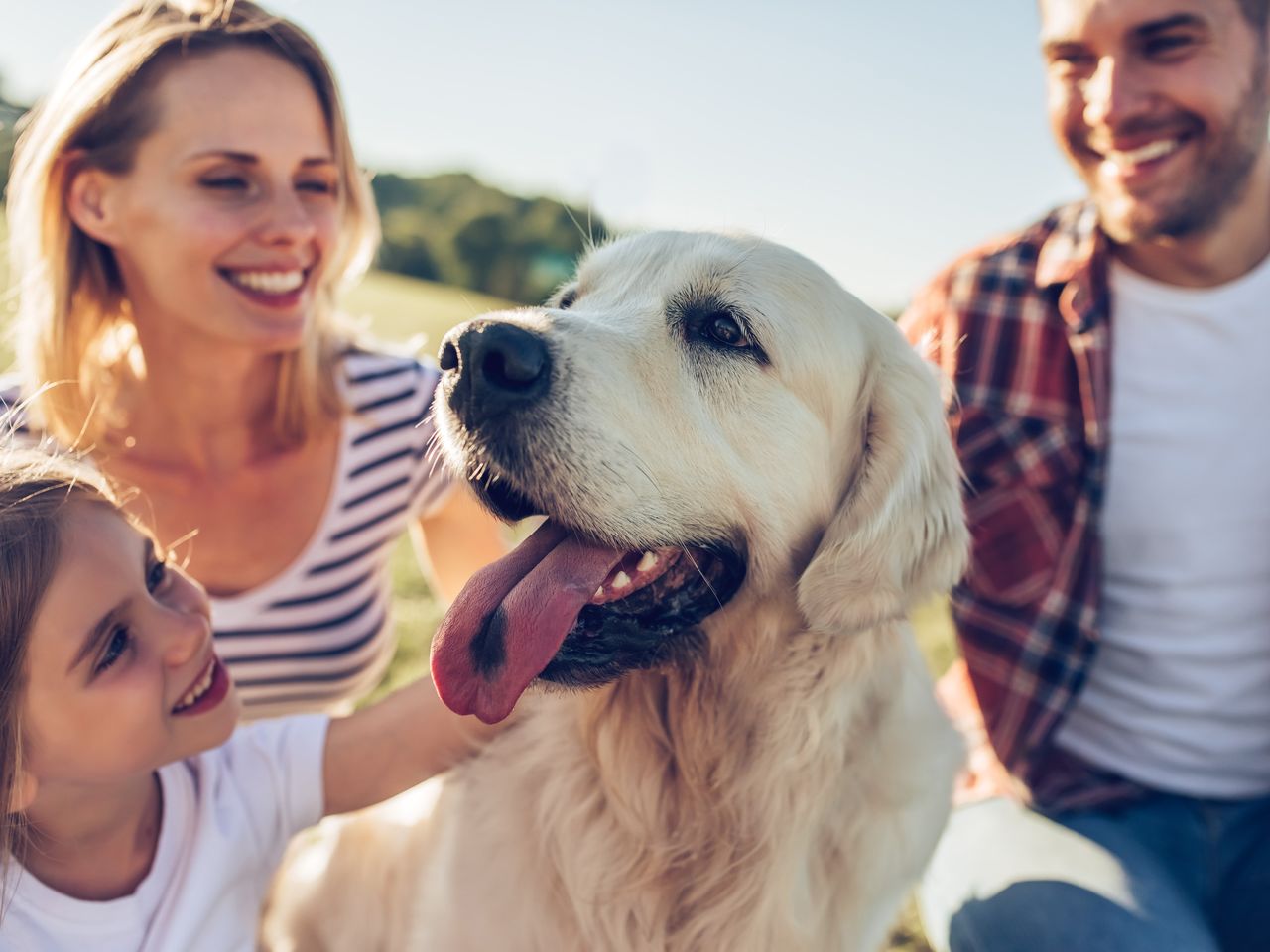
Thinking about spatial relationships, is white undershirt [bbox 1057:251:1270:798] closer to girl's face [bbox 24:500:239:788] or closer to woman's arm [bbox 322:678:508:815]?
woman's arm [bbox 322:678:508:815]

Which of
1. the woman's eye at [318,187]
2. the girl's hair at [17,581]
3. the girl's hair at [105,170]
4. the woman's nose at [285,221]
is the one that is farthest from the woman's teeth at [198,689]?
the woman's eye at [318,187]

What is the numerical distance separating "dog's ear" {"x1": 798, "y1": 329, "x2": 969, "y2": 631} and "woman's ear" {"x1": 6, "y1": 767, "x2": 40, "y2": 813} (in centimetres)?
146

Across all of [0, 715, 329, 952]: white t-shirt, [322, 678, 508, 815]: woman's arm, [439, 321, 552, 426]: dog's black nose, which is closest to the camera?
[439, 321, 552, 426]: dog's black nose

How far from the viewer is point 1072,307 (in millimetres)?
2838

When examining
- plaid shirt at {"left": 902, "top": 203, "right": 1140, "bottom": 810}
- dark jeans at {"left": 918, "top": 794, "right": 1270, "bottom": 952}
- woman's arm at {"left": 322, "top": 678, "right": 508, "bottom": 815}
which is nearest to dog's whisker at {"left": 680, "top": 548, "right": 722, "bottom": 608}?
woman's arm at {"left": 322, "top": 678, "right": 508, "bottom": 815}

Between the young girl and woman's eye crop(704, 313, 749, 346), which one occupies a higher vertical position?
woman's eye crop(704, 313, 749, 346)

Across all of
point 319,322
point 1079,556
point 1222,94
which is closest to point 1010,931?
point 1079,556

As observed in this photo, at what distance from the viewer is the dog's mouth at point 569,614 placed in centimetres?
180

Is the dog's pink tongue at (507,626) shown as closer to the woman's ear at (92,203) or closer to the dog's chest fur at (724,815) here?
the dog's chest fur at (724,815)

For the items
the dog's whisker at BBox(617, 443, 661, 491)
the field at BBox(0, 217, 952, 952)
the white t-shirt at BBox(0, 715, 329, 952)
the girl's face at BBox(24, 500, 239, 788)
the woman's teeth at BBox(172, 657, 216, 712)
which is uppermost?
the dog's whisker at BBox(617, 443, 661, 491)

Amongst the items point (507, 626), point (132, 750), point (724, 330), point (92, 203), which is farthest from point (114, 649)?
point (92, 203)

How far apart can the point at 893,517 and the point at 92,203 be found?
2273 millimetres

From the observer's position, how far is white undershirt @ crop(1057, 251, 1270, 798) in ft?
8.84

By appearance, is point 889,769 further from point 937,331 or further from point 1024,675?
point 937,331
